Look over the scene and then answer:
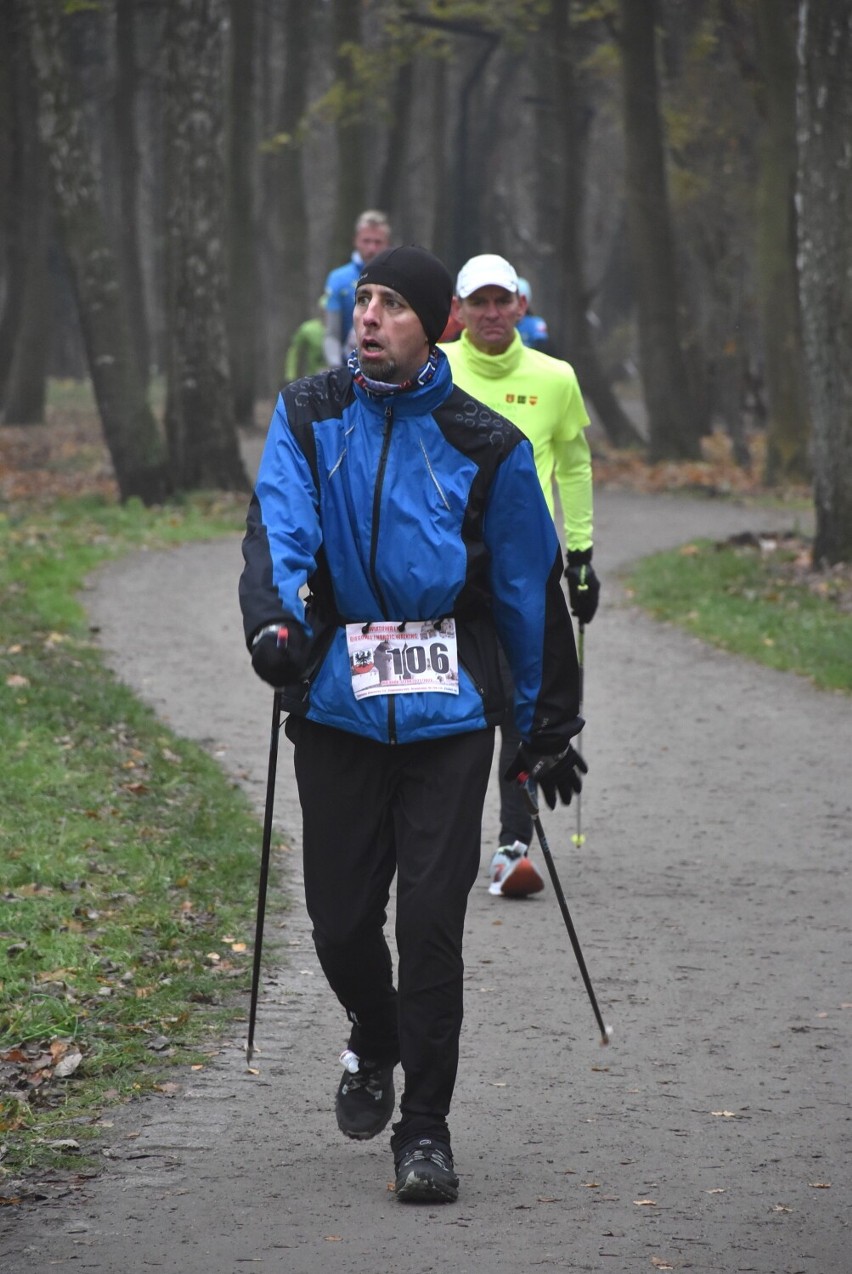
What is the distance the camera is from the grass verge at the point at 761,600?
13.3 m

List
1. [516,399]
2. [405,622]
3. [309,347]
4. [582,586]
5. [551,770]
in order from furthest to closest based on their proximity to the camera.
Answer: [309,347] → [582,586] → [516,399] → [551,770] → [405,622]

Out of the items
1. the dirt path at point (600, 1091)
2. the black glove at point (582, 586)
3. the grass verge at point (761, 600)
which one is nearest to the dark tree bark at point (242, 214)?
the grass verge at point (761, 600)

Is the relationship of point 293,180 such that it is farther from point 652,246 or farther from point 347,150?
point 652,246

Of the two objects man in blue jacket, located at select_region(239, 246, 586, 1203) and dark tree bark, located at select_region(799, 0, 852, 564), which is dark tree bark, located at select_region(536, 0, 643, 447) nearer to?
dark tree bark, located at select_region(799, 0, 852, 564)

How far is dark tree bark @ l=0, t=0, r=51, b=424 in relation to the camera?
102 ft

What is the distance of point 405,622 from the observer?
4.76m

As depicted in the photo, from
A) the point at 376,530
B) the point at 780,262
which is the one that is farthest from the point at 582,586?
the point at 780,262

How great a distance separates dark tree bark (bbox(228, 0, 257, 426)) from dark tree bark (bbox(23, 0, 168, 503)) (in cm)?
1040

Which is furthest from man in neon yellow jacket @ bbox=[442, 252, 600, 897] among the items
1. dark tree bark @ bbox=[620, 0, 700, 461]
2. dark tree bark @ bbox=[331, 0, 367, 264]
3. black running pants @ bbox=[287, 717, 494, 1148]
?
dark tree bark @ bbox=[331, 0, 367, 264]

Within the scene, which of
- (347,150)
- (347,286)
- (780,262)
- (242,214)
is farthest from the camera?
(242,214)

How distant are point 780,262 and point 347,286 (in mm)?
9918

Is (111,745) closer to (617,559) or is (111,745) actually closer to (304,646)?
(304,646)

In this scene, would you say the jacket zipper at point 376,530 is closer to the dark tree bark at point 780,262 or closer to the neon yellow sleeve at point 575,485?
the neon yellow sleeve at point 575,485

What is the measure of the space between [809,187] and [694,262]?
23.2 metres
